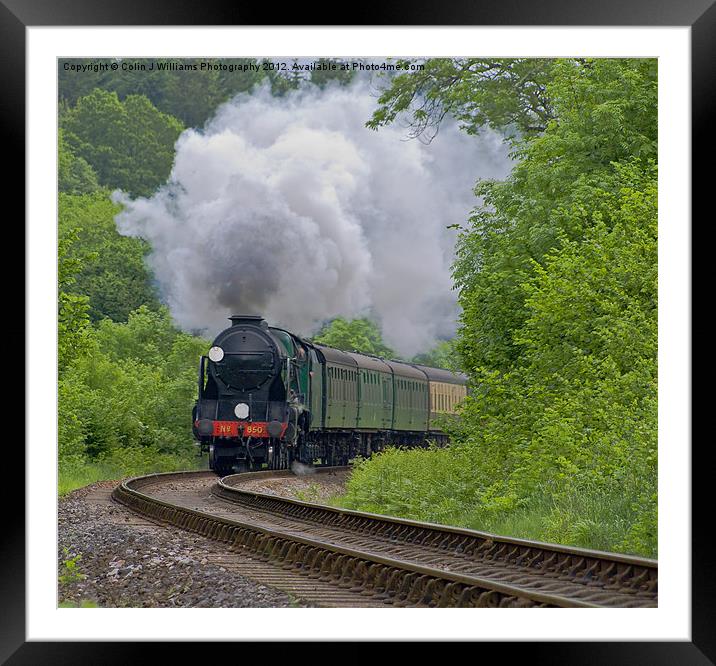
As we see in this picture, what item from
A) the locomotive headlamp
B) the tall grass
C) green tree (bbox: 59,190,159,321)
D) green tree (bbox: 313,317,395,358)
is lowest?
the tall grass

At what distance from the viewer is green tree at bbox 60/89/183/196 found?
19.8 meters

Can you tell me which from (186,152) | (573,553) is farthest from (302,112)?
(573,553)

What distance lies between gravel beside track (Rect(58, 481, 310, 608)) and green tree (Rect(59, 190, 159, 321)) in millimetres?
10837

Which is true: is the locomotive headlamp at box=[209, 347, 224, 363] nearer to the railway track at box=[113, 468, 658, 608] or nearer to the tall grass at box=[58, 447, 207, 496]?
the tall grass at box=[58, 447, 207, 496]

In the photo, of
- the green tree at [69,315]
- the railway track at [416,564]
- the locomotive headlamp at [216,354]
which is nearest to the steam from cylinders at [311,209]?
the locomotive headlamp at [216,354]

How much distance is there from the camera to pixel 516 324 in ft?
47.7

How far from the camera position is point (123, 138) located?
72.1 feet

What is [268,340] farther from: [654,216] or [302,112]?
[654,216]

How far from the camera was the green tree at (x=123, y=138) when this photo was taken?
19.8 meters

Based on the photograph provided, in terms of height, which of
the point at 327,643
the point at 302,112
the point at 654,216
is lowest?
the point at 327,643

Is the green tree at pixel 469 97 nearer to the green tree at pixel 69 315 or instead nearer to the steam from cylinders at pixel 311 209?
the steam from cylinders at pixel 311 209

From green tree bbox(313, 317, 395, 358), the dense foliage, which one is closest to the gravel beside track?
the dense foliage
